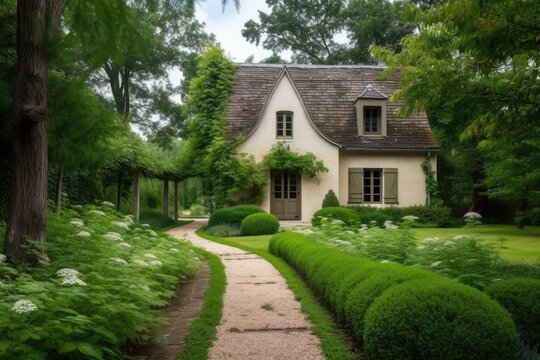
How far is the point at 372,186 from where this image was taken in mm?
21828

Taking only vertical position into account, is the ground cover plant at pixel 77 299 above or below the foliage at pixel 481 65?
below

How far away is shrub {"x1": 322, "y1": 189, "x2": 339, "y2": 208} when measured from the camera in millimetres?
20277

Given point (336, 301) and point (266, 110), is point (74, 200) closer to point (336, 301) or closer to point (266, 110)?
point (336, 301)

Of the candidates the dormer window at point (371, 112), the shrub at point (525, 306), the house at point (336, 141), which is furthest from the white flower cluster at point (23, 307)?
the dormer window at point (371, 112)

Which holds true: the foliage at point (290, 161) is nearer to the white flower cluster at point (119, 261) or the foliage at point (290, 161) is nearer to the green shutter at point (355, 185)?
A: the green shutter at point (355, 185)

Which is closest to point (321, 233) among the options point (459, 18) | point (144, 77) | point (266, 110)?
point (459, 18)

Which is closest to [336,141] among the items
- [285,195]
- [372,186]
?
[372,186]

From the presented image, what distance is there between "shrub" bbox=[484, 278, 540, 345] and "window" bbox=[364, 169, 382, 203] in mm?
17528

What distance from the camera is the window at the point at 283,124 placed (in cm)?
2136

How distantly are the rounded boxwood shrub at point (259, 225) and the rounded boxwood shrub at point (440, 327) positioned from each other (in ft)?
41.6

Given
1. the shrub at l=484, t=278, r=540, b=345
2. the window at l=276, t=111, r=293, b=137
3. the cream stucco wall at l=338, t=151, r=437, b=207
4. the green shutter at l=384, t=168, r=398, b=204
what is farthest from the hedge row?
the cream stucco wall at l=338, t=151, r=437, b=207

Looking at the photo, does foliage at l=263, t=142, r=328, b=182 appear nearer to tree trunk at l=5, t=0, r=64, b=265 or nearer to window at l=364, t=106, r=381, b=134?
window at l=364, t=106, r=381, b=134

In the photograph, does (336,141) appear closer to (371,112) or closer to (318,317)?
(371,112)

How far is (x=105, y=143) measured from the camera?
25.3 feet
